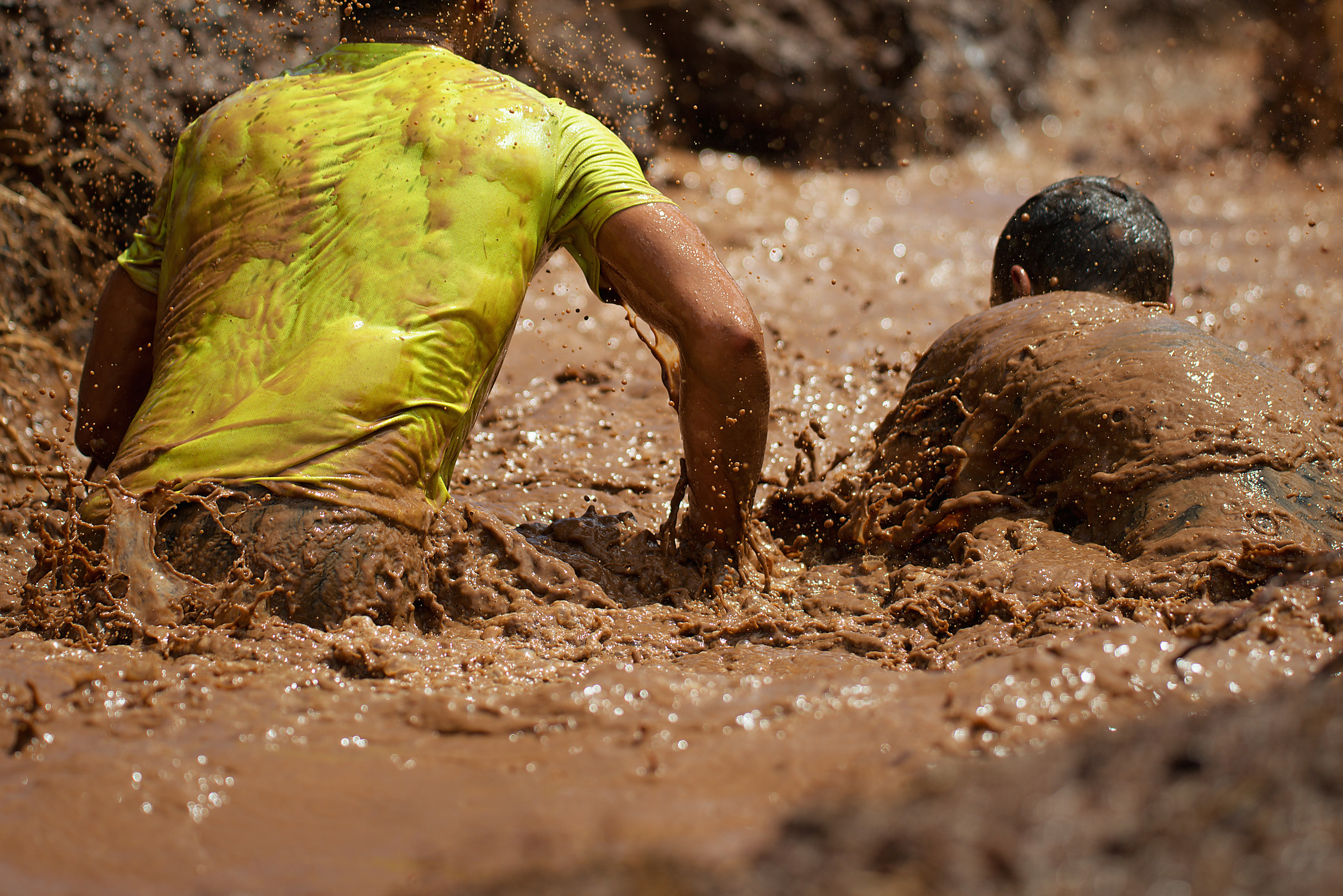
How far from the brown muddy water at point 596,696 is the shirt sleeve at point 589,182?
0.73 m

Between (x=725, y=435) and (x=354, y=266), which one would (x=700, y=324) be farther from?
(x=354, y=266)

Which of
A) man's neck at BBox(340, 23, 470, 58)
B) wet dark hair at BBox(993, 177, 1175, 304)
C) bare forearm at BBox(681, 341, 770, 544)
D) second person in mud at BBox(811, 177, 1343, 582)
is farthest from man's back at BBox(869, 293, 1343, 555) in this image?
man's neck at BBox(340, 23, 470, 58)

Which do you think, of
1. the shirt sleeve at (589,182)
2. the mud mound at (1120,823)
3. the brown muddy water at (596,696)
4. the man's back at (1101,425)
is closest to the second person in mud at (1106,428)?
the man's back at (1101,425)

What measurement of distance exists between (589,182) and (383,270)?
52cm

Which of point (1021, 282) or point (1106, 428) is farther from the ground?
point (1021, 282)

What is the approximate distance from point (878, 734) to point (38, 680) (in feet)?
4.67

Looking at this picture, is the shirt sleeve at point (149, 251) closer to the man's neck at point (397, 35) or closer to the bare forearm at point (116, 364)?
the bare forearm at point (116, 364)

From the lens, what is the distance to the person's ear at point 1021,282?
11.6 ft

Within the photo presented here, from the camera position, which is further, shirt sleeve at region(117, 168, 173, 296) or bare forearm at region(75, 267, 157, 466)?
bare forearm at region(75, 267, 157, 466)

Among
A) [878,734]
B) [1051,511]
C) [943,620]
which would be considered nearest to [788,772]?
[878,734]

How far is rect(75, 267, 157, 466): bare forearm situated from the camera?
2809 mm

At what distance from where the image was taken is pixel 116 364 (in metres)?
2.89

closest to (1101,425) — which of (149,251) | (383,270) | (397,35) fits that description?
(383,270)

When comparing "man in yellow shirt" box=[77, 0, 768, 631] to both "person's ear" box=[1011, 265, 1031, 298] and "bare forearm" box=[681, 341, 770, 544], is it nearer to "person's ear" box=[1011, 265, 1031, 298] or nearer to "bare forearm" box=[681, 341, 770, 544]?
"bare forearm" box=[681, 341, 770, 544]
